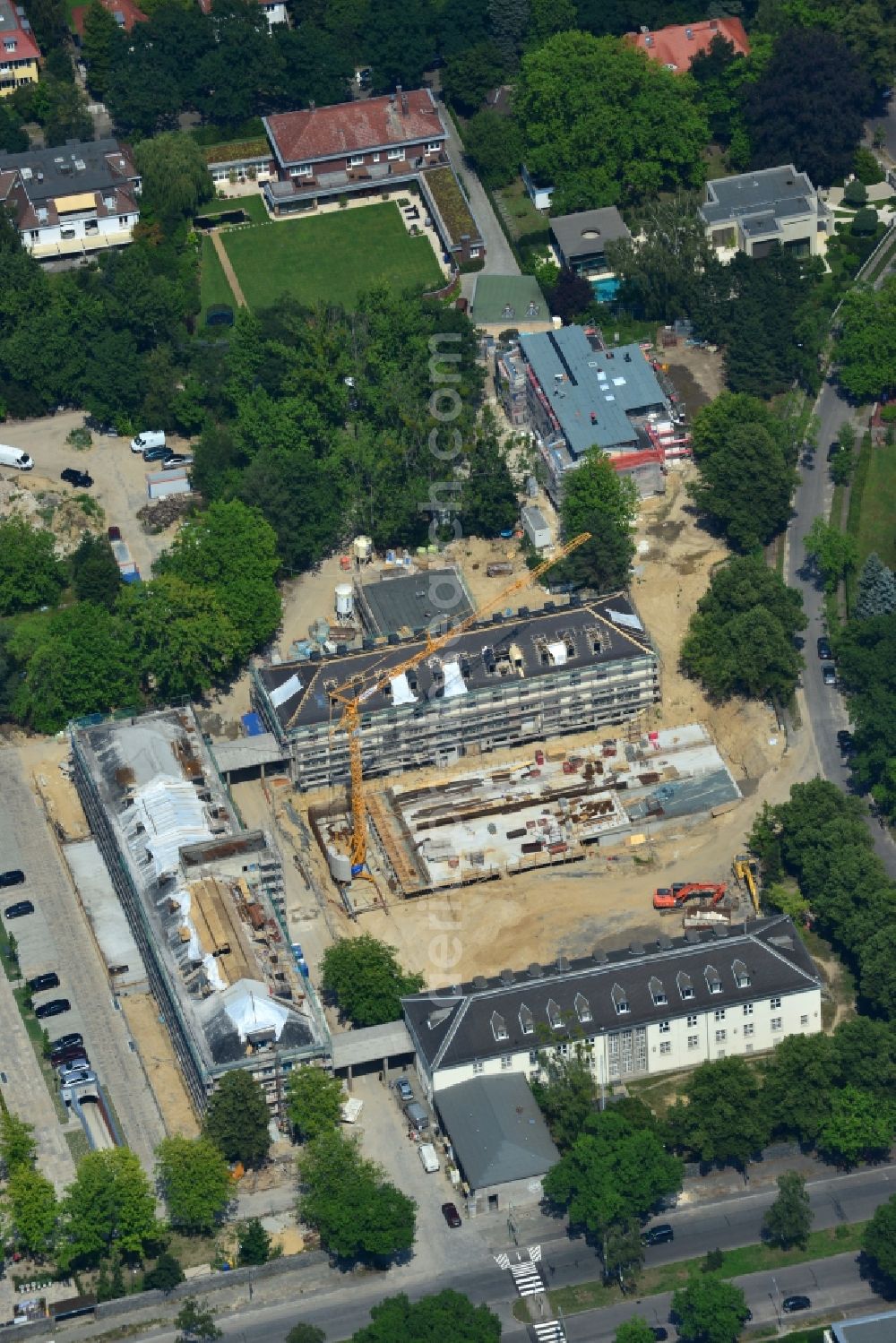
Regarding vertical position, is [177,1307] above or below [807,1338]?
above

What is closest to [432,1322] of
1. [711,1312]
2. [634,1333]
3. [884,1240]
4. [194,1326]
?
[634,1333]

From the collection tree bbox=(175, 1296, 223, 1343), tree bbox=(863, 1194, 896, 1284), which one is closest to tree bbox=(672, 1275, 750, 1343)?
tree bbox=(863, 1194, 896, 1284)

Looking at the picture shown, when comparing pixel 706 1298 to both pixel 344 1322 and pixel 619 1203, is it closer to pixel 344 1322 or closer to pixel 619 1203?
pixel 619 1203

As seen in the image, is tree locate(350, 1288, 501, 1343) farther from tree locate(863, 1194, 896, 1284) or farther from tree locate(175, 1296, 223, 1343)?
tree locate(863, 1194, 896, 1284)

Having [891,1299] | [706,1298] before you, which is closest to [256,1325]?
[706,1298]

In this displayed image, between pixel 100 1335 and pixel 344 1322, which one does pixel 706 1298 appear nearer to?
pixel 344 1322

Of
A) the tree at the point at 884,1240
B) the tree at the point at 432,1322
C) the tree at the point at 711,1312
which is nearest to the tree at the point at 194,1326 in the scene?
the tree at the point at 432,1322

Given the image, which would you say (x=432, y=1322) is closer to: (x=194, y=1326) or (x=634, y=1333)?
(x=634, y=1333)

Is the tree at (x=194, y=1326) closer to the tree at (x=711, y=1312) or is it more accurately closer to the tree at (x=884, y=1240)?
the tree at (x=711, y=1312)
